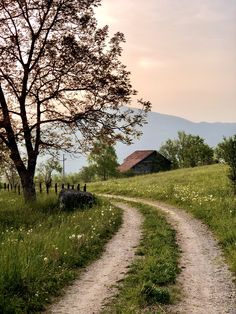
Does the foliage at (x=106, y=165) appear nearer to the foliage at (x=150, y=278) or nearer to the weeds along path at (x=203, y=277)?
the weeds along path at (x=203, y=277)

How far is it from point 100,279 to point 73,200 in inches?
565

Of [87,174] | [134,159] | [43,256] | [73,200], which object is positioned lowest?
[43,256]

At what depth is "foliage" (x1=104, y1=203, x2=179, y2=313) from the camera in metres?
9.09

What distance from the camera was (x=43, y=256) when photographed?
38.5 ft

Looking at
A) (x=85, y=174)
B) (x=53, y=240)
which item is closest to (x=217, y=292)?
(x=53, y=240)

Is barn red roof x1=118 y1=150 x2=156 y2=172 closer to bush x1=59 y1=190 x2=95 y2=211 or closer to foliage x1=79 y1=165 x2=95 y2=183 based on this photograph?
foliage x1=79 y1=165 x2=95 y2=183

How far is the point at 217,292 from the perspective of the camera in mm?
10000

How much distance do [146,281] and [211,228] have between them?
8317 mm

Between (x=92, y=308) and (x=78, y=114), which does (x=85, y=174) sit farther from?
(x=92, y=308)

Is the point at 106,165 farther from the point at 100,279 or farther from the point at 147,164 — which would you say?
the point at 100,279

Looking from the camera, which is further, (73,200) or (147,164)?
(147,164)

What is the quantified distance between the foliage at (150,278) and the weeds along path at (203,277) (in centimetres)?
30

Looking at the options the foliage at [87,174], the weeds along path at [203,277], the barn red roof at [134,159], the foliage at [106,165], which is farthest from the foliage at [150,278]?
the foliage at [87,174]

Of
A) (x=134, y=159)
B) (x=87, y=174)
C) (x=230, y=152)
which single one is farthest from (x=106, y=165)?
(x=230, y=152)
